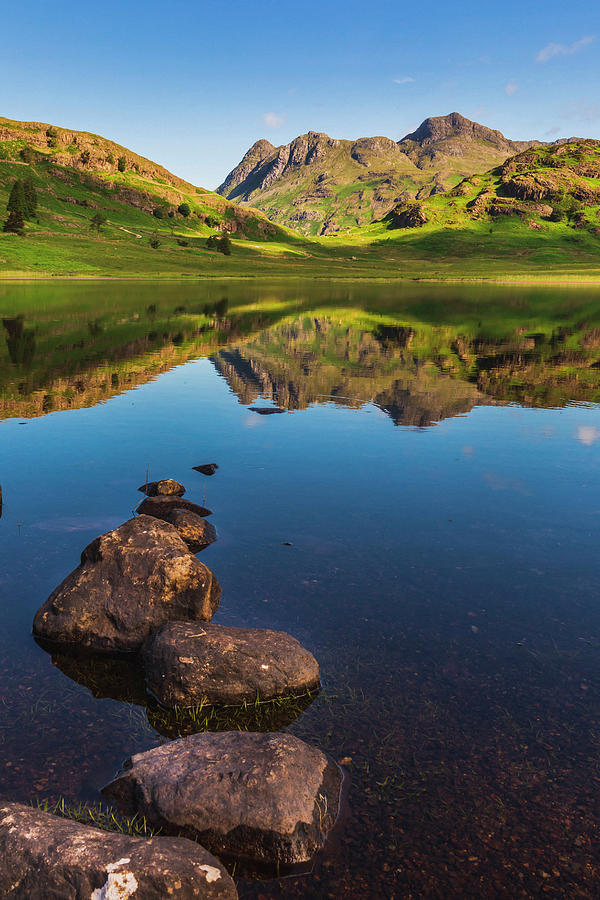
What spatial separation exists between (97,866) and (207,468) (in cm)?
1882

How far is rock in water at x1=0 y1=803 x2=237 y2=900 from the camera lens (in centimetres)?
648

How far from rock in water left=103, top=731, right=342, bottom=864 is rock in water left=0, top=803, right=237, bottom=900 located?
1090 mm

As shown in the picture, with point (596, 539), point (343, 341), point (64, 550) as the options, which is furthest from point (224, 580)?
point (343, 341)

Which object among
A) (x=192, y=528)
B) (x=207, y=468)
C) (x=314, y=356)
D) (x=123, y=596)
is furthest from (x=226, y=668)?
(x=314, y=356)

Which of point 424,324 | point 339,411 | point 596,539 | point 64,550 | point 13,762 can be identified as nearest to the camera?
point 13,762

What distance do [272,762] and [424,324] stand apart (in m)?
80.8

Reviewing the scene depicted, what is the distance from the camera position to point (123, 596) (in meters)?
13.4

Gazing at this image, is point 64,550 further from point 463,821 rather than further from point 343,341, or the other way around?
point 343,341

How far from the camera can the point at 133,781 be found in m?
8.87

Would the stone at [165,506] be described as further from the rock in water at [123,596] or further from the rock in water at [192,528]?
the rock in water at [123,596]

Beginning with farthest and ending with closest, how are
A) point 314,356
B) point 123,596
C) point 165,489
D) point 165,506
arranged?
1. point 314,356
2. point 165,489
3. point 165,506
4. point 123,596

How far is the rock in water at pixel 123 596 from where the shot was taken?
13133 millimetres

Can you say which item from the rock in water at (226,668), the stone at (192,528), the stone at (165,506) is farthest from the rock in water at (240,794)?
the stone at (165,506)

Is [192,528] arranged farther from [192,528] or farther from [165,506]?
[165,506]
